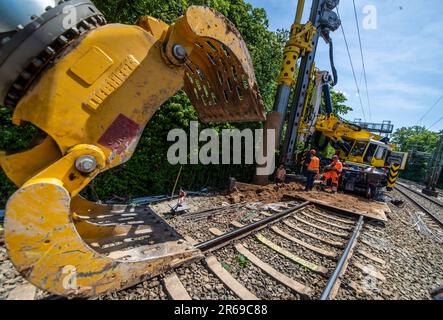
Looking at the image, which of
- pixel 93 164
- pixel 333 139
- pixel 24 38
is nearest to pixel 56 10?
pixel 24 38

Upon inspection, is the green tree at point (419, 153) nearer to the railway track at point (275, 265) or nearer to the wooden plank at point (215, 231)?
the railway track at point (275, 265)

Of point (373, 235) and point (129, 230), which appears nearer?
point (129, 230)

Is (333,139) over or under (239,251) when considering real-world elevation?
over

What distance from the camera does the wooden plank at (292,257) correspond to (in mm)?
3207

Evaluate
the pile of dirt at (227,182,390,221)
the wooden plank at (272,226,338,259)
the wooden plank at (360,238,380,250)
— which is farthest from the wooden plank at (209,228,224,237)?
the wooden plank at (360,238,380,250)

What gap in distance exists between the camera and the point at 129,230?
328 centimetres

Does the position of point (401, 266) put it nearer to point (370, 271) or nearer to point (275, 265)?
point (370, 271)

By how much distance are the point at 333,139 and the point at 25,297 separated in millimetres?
14756

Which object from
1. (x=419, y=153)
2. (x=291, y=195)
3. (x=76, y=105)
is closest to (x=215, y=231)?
(x=76, y=105)

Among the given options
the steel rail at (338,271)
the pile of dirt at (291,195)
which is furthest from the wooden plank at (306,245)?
the pile of dirt at (291,195)

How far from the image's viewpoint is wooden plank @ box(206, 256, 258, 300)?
2498 mm

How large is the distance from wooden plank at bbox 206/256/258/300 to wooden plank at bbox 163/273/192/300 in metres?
0.50
